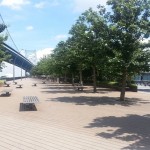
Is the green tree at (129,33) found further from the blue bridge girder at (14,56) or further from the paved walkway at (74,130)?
the blue bridge girder at (14,56)

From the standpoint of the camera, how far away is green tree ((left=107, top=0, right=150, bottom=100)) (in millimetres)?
20797

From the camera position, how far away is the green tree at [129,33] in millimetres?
20797

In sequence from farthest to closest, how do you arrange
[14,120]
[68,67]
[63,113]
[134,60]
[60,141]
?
[68,67]
[134,60]
[63,113]
[14,120]
[60,141]

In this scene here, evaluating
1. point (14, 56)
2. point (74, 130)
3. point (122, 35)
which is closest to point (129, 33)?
point (122, 35)

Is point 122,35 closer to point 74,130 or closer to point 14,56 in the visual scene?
point 74,130

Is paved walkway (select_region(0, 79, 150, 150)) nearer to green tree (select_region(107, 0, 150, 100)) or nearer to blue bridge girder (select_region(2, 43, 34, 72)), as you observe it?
green tree (select_region(107, 0, 150, 100))

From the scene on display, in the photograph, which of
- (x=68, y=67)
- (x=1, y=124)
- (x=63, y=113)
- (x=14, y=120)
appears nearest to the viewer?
(x=1, y=124)

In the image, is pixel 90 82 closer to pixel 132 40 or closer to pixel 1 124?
pixel 132 40

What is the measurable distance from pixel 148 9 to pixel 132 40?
218 cm

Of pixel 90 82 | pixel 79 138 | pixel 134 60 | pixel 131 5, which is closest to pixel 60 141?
pixel 79 138

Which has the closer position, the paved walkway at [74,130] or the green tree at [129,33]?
the paved walkway at [74,130]

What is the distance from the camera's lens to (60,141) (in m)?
9.61

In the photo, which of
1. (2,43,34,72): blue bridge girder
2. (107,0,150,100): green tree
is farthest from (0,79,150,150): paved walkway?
(2,43,34,72): blue bridge girder

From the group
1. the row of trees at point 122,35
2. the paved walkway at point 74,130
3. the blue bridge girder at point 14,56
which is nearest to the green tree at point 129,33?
the row of trees at point 122,35
